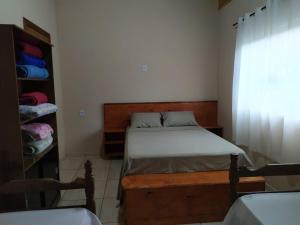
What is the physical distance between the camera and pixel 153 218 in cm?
224

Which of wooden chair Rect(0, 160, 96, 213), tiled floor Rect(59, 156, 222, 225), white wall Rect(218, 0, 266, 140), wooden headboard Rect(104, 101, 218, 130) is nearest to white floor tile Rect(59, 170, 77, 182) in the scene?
tiled floor Rect(59, 156, 222, 225)

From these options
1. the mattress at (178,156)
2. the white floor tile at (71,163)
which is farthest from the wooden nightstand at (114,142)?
the mattress at (178,156)

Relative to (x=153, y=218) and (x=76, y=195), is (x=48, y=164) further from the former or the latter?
(x=153, y=218)

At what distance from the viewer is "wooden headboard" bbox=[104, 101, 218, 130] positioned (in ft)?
13.9

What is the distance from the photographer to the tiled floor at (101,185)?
2.45 meters

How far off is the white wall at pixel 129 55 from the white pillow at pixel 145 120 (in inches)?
14.7

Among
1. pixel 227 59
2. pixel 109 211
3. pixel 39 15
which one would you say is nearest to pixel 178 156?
pixel 109 211

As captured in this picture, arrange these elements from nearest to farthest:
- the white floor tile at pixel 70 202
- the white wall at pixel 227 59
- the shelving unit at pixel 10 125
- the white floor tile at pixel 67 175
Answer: the shelving unit at pixel 10 125 → the white floor tile at pixel 70 202 → the white floor tile at pixel 67 175 → the white wall at pixel 227 59

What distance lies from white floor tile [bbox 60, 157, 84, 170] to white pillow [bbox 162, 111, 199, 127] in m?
1.50

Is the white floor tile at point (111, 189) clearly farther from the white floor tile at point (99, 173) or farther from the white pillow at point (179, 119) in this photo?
the white pillow at point (179, 119)

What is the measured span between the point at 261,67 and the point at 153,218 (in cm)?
195

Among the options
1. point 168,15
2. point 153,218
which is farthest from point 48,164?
point 168,15

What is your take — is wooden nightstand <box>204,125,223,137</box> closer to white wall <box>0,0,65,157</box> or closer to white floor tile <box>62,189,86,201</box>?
white floor tile <box>62,189,86,201</box>

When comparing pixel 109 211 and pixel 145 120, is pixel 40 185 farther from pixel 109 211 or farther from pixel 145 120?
pixel 145 120
